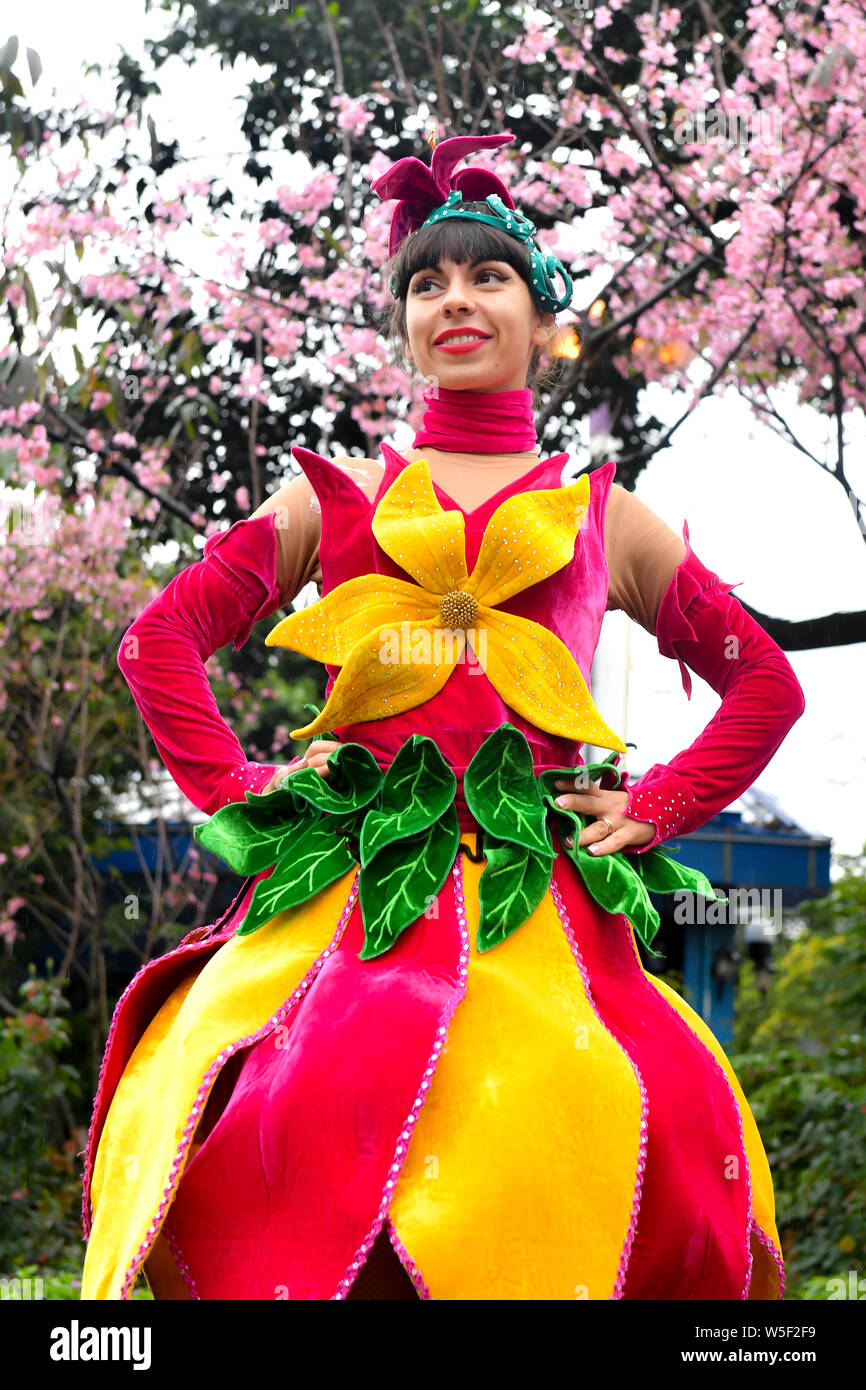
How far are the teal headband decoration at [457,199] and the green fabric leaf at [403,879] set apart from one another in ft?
2.98

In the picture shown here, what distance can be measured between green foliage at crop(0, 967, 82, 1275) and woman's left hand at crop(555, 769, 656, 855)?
13.3ft

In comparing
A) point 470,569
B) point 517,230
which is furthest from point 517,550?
point 517,230

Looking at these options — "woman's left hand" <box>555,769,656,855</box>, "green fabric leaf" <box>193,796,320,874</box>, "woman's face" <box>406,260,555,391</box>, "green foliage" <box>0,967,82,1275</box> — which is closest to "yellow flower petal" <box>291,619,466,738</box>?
"green fabric leaf" <box>193,796,320,874</box>

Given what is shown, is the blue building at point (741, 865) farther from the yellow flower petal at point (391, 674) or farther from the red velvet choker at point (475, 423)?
the yellow flower petal at point (391, 674)

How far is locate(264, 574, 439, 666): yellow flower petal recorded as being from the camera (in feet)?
7.06

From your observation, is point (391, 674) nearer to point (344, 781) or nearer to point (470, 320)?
point (344, 781)

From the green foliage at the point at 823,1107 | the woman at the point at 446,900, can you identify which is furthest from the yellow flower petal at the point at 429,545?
the green foliage at the point at 823,1107

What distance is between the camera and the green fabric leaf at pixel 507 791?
6.56ft

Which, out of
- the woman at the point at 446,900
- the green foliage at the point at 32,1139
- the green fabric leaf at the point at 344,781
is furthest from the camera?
the green foliage at the point at 32,1139

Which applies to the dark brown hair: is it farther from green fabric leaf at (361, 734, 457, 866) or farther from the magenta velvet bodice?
green fabric leaf at (361, 734, 457, 866)

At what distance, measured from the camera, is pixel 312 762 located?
2.12 metres

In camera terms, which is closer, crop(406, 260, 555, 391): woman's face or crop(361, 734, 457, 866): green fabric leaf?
crop(361, 734, 457, 866): green fabric leaf

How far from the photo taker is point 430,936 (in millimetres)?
1966
